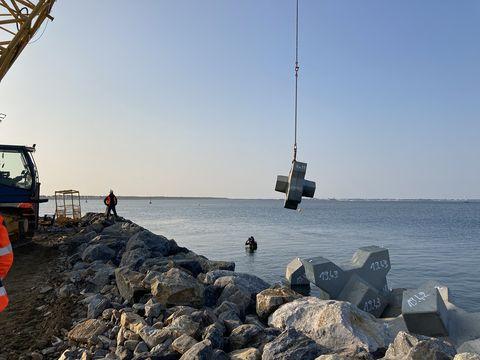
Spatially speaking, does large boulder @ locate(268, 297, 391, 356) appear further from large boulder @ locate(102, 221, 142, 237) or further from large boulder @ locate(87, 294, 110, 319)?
large boulder @ locate(102, 221, 142, 237)

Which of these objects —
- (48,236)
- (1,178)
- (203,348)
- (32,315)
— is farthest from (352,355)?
(48,236)

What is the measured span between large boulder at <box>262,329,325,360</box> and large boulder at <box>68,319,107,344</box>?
8.37ft

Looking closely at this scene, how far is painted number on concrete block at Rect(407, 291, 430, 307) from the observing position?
7.90m

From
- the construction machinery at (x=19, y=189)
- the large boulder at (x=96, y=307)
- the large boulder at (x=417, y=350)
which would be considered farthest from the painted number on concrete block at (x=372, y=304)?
the construction machinery at (x=19, y=189)

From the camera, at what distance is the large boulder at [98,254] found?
1060 centimetres

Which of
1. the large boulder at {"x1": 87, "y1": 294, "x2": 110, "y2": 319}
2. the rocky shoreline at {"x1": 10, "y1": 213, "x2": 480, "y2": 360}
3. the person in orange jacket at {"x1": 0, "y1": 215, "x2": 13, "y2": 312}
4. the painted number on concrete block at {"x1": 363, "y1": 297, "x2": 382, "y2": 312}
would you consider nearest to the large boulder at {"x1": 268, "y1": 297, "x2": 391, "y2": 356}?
the rocky shoreline at {"x1": 10, "y1": 213, "x2": 480, "y2": 360}

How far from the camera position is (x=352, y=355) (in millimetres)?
4734

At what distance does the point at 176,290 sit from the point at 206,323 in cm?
111

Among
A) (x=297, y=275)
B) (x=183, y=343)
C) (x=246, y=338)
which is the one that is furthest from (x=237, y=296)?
(x=297, y=275)

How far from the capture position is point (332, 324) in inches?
241

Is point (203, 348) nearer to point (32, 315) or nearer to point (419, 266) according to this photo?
point (32, 315)

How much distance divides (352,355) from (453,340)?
15.8 ft

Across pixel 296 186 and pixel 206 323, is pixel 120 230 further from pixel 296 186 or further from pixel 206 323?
pixel 296 186

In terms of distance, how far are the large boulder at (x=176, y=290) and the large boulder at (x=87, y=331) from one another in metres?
0.94
